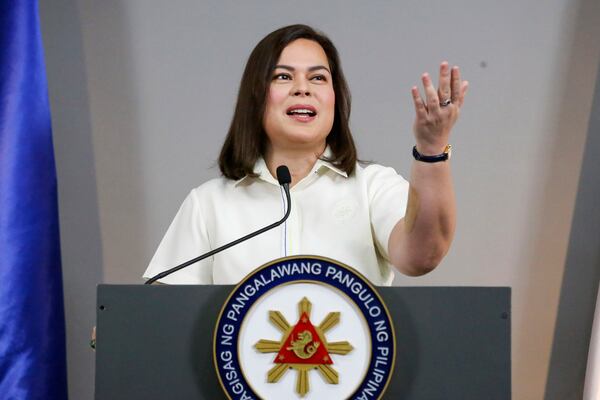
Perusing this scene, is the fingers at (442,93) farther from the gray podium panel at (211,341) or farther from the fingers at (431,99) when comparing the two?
the gray podium panel at (211,341)

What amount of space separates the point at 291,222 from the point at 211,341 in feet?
1.89

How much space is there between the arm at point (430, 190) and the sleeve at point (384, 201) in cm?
10

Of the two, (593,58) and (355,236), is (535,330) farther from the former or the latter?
(355,236)

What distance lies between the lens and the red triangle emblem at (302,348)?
0.98m

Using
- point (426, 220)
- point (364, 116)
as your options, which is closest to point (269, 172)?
point (426, 220)

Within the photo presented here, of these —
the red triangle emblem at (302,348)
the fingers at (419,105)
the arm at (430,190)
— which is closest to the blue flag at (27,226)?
the arm at (430,190)

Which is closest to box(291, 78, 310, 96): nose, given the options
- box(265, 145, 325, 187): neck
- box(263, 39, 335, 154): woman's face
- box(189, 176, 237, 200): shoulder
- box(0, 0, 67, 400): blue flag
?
box(263, 39, 335, 154): woman's face

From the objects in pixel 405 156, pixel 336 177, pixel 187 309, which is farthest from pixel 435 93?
pixel 405 156

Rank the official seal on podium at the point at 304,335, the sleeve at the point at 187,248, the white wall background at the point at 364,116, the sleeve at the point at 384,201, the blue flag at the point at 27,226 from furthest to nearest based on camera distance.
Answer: the white wall background at the point at 364,116 → the blue flag at the point at 27,226 → the sleeve at the point at 187,248 → the sleeve at the point at 384,201 → the official seal on podium at the point at 304,335

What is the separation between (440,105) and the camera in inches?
42.3

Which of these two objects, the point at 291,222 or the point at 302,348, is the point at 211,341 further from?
the point at 291,222

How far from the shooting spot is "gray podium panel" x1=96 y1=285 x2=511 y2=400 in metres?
1.00

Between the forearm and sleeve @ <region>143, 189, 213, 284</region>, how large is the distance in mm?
467

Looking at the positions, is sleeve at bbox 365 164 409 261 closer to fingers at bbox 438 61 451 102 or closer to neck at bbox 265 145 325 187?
neck at bbox 265 145 325 187
